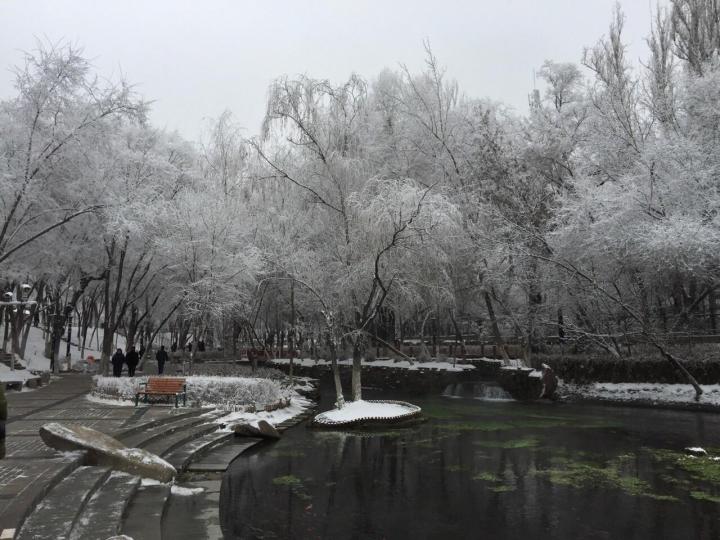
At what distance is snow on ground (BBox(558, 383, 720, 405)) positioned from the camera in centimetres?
1811

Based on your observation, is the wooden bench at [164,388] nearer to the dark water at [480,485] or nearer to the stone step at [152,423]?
the stone step at [152,423]

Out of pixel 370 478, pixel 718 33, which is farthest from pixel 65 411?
pixel 718 33

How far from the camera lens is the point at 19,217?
686 inches

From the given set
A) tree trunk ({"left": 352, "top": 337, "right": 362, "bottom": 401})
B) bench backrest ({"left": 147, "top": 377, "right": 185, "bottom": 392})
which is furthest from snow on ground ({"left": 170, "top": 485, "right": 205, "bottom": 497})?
tree trunk ({"left": 352, "top": 337, "right": 362, "bottom": 401})

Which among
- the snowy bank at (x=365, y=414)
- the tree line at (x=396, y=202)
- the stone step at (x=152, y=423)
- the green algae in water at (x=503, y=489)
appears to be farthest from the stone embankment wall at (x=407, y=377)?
the green algae in water at (x=503, y=489)

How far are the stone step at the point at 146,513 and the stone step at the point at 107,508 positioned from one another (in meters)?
0.11

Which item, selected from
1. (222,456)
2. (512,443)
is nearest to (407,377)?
(512,443)

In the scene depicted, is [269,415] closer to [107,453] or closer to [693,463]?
[107,453]

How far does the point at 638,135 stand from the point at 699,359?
8.84 m

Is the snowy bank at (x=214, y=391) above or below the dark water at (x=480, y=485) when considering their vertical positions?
above

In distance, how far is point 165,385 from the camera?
14875 millimetres

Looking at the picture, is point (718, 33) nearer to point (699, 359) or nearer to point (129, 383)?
point (699, 359)

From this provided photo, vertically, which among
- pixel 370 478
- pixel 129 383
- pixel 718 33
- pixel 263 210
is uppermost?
pixel 718 33

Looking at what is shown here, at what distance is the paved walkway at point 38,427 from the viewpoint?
5.63 m
